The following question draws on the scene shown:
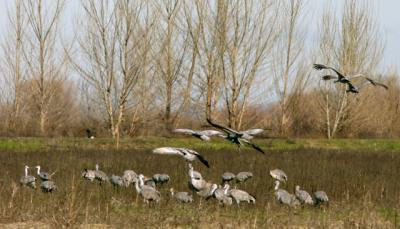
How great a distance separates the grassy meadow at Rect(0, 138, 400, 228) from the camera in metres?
7.89

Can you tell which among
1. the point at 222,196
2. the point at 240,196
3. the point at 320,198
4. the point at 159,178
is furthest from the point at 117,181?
the point at 320,198

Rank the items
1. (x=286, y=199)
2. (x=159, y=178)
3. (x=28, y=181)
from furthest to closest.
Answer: (x=159, y=178) < (x=28, y=181) < (x=286, y=199)

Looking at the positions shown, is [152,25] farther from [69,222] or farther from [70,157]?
[69,222]

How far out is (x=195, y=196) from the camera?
1077cm

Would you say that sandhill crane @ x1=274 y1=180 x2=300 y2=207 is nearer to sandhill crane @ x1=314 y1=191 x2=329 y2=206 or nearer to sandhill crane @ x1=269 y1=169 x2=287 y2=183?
sandhill crane @ x1=314 y1=191 x2=329 y2=206

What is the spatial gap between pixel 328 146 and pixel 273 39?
7115 millimetres

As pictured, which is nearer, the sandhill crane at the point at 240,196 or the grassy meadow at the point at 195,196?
the grassy meadow at the point at 195,196

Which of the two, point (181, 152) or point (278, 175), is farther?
point (278, 175)

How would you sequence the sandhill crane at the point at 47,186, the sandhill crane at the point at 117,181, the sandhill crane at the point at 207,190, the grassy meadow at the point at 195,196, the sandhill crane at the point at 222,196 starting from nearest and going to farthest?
the grassy meadow at the point at 195,196
the sandhill crane at the point at 222,196
the sandhill crane at the point at 207,190
the sandhill crane at the point at 47,186
the sandhill crane at the point at 117,181

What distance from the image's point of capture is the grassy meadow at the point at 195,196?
311 inches

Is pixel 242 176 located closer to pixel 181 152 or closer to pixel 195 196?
pixel 195 196

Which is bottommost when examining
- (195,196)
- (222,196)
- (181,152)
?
(195,196)

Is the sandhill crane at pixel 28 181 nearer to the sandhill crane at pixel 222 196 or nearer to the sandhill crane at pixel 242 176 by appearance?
the sandhill crane at pixel 222 196

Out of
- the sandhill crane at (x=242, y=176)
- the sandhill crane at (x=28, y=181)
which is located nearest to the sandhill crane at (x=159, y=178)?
the sandhill crane at (x=242, y=176)
